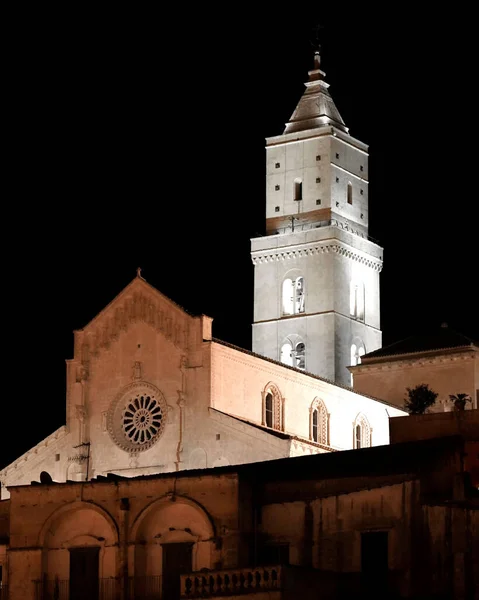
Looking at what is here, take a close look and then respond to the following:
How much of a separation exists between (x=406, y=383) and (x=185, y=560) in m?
39.2

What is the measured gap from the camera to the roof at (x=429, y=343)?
3711 inches

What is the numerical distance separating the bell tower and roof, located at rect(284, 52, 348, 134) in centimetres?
9

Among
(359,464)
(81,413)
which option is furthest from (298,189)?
(359,464)

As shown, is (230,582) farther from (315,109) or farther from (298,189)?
(315,109)

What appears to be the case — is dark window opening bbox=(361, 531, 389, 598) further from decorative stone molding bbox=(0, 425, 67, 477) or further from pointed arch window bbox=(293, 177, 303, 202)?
pointed arch window bbox=(293, 177, 303, 202)

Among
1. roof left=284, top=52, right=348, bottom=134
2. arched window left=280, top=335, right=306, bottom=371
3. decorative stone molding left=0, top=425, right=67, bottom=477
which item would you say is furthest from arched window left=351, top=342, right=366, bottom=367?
decorative stone molding left=0, top=425, right=67, bottom=477

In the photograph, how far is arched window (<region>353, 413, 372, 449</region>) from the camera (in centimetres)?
8994

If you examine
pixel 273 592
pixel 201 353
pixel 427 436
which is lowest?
pixel 273 592

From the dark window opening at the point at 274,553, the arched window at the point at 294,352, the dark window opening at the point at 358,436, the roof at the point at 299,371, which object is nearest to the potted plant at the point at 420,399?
the dark window opening at the point at 358,436

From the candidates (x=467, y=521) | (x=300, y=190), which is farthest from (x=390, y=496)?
(x=300, y=190)

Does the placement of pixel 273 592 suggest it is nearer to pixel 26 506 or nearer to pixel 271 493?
pixel 271 493

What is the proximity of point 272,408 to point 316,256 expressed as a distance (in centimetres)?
1918

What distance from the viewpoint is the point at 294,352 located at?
337 ft

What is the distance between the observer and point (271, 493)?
186ft
